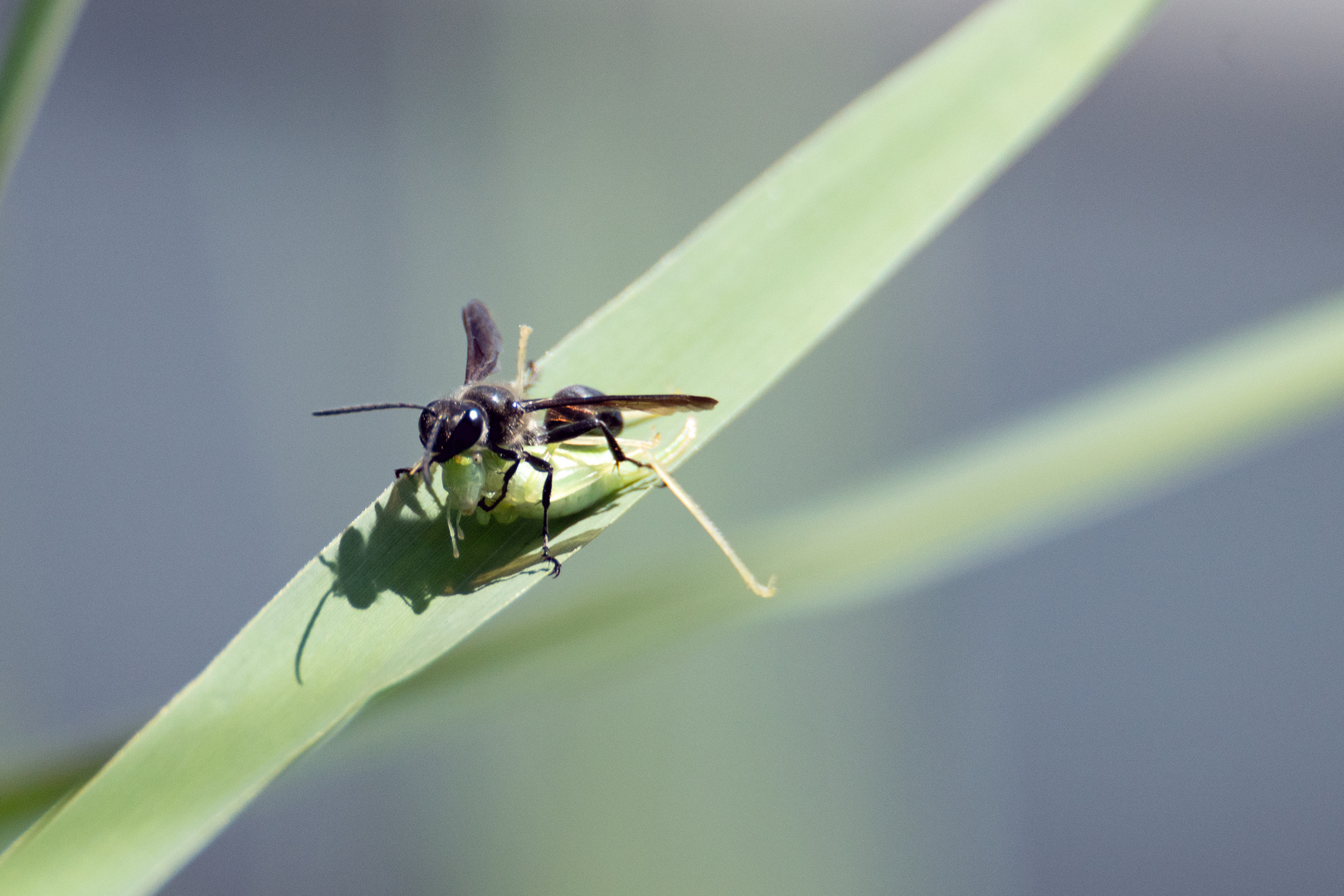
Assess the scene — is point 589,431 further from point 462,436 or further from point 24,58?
point 24,58

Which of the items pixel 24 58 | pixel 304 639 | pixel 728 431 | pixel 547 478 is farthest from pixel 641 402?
pixel 728 431

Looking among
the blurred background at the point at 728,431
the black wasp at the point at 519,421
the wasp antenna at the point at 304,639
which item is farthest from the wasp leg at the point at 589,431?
the blurred background at the point at 728,431

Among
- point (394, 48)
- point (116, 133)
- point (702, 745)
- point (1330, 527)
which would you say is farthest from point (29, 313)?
point (1330, 527)

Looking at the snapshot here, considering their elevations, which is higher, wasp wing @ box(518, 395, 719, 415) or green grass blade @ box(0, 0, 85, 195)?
green grass blade @ box(0, 0, 85, 195)

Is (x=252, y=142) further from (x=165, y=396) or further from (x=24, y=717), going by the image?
(x=24, y=717)

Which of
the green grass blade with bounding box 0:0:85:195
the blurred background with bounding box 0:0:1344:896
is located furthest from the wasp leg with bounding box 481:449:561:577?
the blurred background with bounding box 0:0:1344:896

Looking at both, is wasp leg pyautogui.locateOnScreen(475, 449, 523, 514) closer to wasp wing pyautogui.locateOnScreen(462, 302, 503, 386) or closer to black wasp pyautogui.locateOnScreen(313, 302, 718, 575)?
black wasp pyautogui.locateOnScreen(313, 302, 718, 575)

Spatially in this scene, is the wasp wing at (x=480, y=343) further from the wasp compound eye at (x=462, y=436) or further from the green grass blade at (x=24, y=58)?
the green grass blade at (x=24, y=58)
